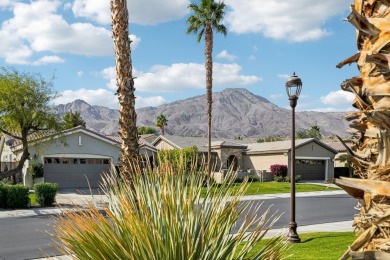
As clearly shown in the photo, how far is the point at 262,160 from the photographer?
150 ft

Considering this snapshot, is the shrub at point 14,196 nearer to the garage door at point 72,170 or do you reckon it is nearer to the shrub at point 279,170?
the garage door at point 72,170

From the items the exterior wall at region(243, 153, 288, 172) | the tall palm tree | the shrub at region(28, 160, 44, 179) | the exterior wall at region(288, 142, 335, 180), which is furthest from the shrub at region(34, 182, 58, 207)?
the exterior wall at region(288, 142, 335, 180)

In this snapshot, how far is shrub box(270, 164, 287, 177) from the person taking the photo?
42375 mm

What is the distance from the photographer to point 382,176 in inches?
69.7

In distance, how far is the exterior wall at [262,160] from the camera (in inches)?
1720

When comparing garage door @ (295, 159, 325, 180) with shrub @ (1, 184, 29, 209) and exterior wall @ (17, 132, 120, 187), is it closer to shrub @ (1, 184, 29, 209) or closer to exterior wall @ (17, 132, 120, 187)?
exterior wall @ (17, 132, 120, 187)

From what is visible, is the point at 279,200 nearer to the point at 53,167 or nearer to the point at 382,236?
the point at 53,167

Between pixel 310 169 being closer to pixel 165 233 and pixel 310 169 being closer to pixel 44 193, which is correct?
pixel 44 193

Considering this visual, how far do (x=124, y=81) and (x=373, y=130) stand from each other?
8.51 meters

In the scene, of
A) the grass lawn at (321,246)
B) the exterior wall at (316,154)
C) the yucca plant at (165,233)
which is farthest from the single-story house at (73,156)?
the yucca plant at (165,233)

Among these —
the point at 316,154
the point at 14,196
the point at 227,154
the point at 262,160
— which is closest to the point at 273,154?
the point at 262,160

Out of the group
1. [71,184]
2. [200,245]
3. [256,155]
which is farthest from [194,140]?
[200,245]

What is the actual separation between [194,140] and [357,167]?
4648 cm

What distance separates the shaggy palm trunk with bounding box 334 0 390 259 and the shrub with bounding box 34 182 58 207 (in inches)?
930
